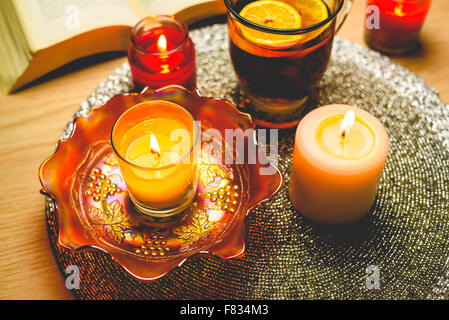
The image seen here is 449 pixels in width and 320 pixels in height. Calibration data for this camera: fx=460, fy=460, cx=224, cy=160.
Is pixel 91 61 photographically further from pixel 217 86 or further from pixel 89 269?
pixel 89 269

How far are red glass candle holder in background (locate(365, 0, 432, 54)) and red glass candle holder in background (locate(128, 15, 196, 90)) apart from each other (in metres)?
0.31

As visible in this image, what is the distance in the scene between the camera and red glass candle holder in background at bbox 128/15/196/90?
626 millimetres

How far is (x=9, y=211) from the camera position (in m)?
0.61

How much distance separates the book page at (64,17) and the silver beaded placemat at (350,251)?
0.18 m

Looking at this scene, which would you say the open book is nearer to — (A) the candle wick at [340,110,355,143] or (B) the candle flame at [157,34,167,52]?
(B) the candle flame at [157,34,167,52]

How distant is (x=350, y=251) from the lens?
54 centimetres

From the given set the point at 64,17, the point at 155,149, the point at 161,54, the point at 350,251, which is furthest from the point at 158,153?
the point at 64,17

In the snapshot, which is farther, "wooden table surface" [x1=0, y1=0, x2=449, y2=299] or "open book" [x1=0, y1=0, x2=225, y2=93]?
"open book" [x1=0, y1=0, x2=225, y2=93]

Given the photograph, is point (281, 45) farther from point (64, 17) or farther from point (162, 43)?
point (64, 17)

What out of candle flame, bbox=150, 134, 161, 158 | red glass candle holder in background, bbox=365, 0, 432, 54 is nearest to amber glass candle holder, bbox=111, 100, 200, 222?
candle flame, bbox=150, 134, 161, 158

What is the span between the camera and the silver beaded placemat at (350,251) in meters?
0.52

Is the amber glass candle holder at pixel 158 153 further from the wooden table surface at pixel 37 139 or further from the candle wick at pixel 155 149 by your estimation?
the wooden table surface at pixel 37 139

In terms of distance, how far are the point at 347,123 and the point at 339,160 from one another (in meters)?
0.05
